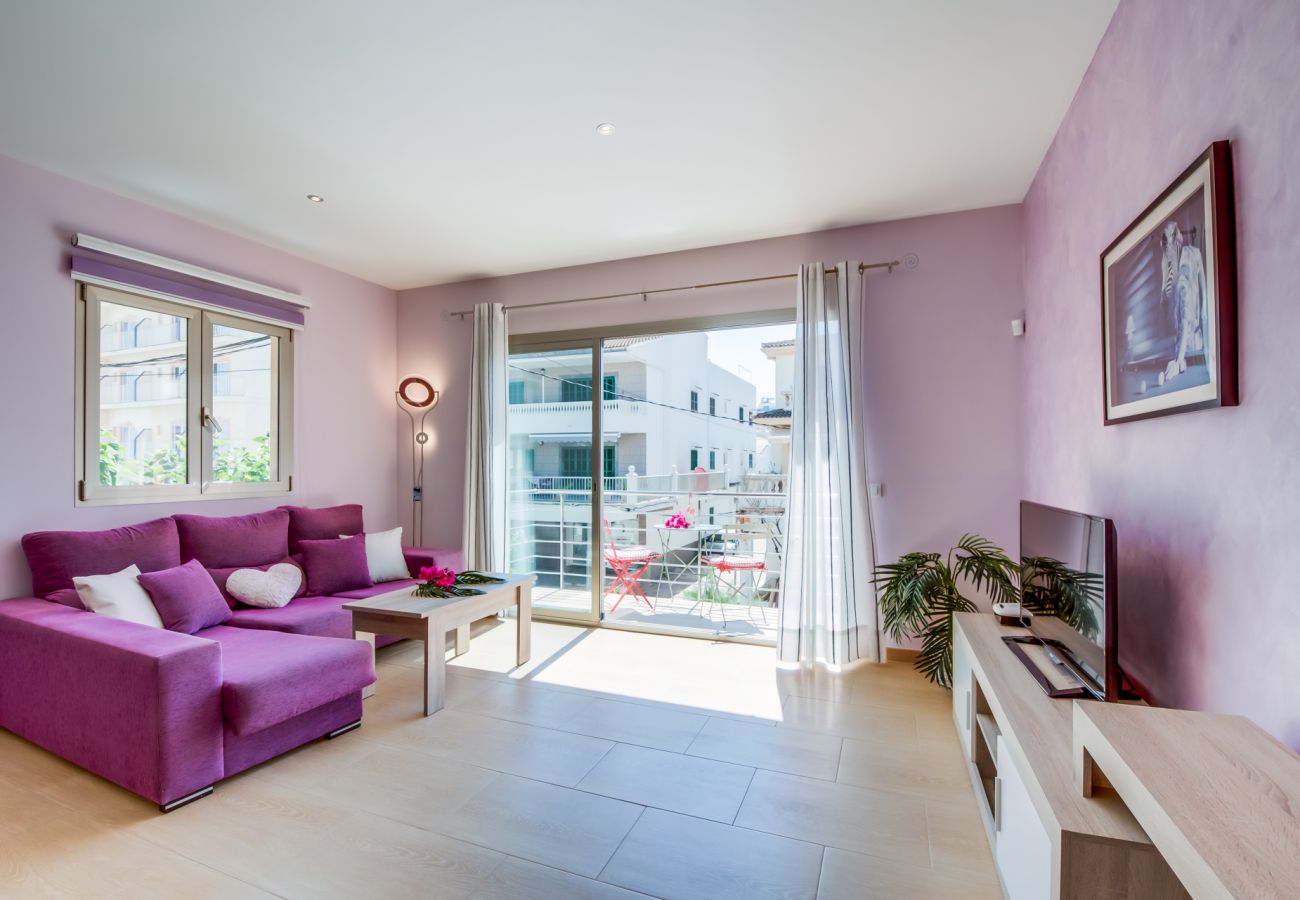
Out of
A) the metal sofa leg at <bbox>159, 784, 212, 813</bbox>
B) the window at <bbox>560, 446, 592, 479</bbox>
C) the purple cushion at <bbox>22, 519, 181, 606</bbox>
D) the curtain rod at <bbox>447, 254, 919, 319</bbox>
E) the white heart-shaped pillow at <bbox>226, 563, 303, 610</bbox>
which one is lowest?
the metal sofa leg at <bbox>159, 784, 212, 813</bbox>

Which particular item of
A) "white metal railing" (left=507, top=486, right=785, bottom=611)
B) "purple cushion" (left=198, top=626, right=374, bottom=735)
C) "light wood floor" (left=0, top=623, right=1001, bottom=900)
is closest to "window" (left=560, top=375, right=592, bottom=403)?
"white metal railing" (left=507, top=486, right=785, bottom=611)

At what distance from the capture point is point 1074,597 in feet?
6.10

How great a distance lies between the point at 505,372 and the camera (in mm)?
4656

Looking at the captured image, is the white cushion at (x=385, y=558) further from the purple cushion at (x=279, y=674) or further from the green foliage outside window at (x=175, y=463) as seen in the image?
the purple cushion at (x=279, y=674)

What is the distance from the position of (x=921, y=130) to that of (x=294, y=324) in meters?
4.06

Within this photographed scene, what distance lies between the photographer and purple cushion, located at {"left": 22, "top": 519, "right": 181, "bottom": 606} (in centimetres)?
283

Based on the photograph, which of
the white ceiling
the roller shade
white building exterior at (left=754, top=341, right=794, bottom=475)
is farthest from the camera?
white building exterior at (left=754, top=341, right=794, bottom=475)

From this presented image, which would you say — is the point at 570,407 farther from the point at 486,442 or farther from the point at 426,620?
the point at 426,620

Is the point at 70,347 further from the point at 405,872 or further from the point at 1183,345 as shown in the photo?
the point at 1183,345

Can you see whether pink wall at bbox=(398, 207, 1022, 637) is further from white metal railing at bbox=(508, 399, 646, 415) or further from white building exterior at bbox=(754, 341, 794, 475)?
white metal railing at bbox=(508, 399, 646, 415)

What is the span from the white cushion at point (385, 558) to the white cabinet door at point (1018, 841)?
364 centimetres

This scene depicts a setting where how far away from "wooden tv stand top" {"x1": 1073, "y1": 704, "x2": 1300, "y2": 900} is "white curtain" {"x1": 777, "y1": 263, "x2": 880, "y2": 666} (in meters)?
2.23

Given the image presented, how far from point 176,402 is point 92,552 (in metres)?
1.01

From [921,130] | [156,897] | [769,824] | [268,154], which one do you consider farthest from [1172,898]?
[268,154]
